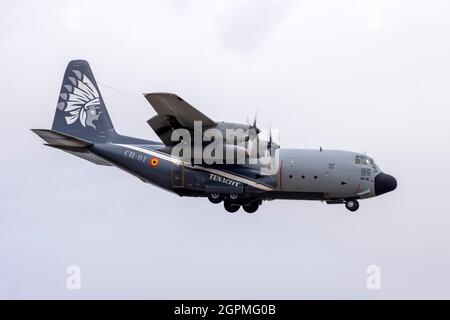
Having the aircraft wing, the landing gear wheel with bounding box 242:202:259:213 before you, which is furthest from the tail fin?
the landing gear wheel with bounding box 242:202:259:213

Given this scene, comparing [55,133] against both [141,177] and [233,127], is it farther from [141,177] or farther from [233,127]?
[233,127]

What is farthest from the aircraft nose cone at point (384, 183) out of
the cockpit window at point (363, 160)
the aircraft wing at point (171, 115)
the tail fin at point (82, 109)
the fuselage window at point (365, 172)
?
the tail fin at point (82, 109)

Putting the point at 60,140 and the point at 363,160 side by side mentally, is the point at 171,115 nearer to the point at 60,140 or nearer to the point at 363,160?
the point at 60,140

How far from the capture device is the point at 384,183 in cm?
3309

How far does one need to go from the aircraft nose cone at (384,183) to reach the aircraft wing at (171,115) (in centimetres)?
639

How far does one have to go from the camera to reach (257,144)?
3278 centimetres

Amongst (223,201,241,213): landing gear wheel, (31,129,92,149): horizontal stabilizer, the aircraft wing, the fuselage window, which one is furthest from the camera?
(223,201,241,213): landing gear wheel

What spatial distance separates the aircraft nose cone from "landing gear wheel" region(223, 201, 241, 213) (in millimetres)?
5219

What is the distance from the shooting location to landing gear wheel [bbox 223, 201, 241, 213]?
34281mm

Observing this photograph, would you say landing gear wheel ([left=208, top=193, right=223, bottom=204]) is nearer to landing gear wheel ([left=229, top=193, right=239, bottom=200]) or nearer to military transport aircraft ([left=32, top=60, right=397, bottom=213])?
military transport aircraft ([left=32, top=60, right=397, bottom=213])

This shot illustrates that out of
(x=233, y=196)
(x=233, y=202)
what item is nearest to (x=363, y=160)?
(x=233, y=196)

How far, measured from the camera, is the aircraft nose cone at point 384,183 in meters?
33.1

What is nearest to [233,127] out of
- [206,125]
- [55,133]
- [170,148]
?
[206,125]

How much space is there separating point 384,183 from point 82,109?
12.0 meters
